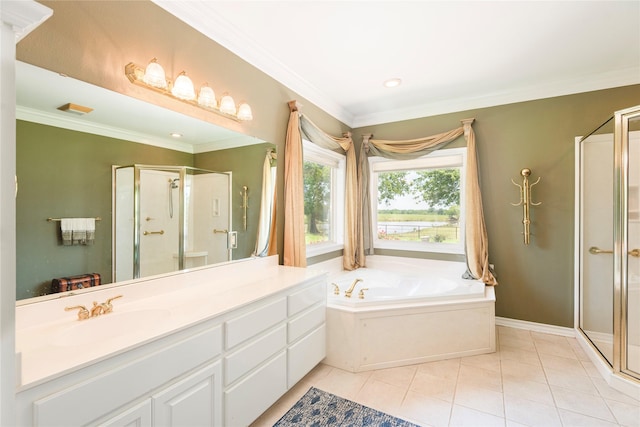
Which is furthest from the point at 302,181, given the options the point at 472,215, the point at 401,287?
the point at 472,215

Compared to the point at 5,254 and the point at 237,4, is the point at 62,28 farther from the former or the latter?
the point at 5,254

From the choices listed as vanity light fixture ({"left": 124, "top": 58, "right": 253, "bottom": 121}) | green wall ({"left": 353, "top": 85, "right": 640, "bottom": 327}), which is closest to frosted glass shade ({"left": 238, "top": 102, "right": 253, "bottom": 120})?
vanity light fixture ({"left": 124, "top": 58, "right": 253, "bottom": 121})

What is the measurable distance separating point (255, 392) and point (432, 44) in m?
2.68

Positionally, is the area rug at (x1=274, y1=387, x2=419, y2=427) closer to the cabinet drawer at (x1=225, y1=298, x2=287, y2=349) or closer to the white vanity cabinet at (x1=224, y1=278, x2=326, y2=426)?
the white vanity cabinet at (x1=224, y1=278, x2=326, y2=426)

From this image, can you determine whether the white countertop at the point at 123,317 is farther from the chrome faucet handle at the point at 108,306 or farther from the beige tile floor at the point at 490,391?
the beige tile floor at the point at 490,391

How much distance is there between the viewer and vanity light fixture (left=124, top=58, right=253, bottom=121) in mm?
1575

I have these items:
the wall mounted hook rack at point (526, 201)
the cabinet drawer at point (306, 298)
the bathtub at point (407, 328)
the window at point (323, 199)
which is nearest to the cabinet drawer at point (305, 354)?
the bathtub at point (407, 328)

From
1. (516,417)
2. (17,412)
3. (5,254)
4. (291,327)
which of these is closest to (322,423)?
(291,327)

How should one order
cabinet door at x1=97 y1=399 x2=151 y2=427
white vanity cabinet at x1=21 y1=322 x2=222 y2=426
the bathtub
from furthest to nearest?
the bathtub
cabinet door at x1=97 y1=399 x2=151 y2=427
white vanity cabinet at x1=21 y1=322 x2=222 y2=426

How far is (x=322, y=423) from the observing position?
1747 mm

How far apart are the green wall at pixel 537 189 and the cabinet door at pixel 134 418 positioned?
334cm

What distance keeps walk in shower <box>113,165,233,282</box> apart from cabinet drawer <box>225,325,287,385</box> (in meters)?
0.66

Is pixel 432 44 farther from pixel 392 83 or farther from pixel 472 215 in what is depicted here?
pixel 472 215

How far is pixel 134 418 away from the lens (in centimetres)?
107
